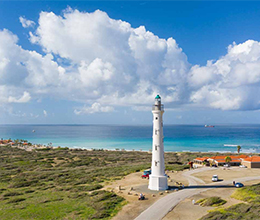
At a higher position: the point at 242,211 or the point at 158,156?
the point at 158,156

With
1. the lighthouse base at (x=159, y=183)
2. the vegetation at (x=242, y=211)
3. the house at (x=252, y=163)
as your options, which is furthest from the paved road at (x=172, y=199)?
the house at (x=252, y=163)

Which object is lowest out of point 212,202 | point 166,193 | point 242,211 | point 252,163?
point 166,193

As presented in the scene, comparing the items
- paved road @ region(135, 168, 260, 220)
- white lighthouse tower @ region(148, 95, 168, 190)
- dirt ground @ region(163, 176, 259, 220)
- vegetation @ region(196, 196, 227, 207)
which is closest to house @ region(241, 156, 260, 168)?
paved road @ region(135, 168, 260, 220)

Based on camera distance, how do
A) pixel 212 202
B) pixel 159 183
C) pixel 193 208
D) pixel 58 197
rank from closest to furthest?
pixel 193 208, pixel 212 202, pixel 58 197, pixel 159 183

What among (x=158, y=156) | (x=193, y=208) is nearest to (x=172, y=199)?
(x=193, y=208)

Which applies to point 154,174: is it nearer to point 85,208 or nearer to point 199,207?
point 199,207

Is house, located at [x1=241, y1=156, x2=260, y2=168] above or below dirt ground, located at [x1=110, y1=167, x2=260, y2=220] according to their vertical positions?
above

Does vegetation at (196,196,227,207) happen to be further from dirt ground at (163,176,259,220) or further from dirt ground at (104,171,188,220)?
dirt ground at (104,171,188,220)

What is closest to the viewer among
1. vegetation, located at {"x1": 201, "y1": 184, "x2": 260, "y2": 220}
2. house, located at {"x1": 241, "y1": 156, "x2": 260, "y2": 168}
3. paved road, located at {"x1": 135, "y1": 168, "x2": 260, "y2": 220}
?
vegetation, located at {"x1": 201, "y1": 184, "x2": 260, "y2": 220}

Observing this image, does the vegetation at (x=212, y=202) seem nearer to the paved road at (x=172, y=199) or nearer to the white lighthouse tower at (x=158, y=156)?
the paved road at (x=172, y=199)

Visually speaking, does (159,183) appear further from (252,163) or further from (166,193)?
(252,163)
